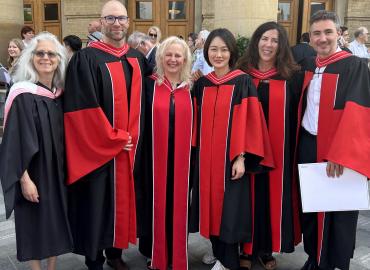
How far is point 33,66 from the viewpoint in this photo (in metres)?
2.70

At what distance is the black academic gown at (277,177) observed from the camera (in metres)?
3.03

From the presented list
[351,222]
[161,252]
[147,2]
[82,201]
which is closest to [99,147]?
[82,201]

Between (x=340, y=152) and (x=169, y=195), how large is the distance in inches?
51.1

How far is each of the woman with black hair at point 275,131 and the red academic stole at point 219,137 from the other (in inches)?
5.5

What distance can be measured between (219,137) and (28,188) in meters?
1.37

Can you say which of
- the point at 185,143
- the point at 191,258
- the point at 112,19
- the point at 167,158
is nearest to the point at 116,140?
the point at 167,158

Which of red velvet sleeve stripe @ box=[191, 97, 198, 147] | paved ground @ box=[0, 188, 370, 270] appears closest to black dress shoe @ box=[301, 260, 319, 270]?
paved ground @ box=[0, 188, 370, 270]

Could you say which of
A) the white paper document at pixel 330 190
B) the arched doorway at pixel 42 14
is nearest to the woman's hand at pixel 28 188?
the white paper document at pixel 330 190

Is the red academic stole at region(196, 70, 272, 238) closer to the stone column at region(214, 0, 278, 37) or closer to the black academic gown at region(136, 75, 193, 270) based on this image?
the black academic gown at region(136, 75, 193, 270)

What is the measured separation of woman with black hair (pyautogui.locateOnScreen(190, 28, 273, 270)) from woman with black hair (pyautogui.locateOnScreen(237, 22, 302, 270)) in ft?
0.39

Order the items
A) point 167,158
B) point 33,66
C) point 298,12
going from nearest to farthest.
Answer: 1. point 33,66
2. point 167,158
3. point 298,12

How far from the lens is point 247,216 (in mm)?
3031

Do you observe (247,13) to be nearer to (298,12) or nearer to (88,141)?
(298,12)

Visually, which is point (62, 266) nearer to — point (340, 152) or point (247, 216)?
point (247, 216)
